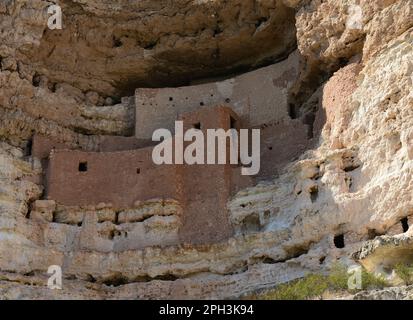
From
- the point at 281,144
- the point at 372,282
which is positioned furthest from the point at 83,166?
the point at 372,282

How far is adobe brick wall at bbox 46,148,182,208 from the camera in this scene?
2272 cm

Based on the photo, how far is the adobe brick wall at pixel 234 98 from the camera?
24422 mm

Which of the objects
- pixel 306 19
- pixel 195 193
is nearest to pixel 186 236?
pixel 195 193

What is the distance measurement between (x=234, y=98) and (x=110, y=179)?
4209mm

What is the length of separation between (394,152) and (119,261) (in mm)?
6713

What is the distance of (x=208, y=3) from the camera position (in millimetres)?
25219

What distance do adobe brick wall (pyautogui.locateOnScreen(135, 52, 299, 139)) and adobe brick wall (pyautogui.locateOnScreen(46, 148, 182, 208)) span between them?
182 cm

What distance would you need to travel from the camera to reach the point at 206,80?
27.2 m

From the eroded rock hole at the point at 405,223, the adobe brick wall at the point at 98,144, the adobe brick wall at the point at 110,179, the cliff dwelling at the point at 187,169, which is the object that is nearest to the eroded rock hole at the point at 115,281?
A: the cliff dwelling at the point at 187,169

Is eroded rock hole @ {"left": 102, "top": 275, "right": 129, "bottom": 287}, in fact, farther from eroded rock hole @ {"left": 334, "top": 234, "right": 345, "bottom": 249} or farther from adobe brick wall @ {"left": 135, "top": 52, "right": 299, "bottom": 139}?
eroded rock hole @ {"left": 334, "top": 234, "right": 345, "bottom": 249}

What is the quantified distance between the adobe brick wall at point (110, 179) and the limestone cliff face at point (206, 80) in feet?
1.01

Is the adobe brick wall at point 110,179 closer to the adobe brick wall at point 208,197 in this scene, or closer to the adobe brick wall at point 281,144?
the adobe brick wall at point 208,197

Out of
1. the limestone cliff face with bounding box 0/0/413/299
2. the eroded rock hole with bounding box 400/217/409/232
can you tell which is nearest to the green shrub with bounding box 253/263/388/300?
the limestone cliff face with bounding box 0/0/413/299

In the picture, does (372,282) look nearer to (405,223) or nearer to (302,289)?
(302,289)
